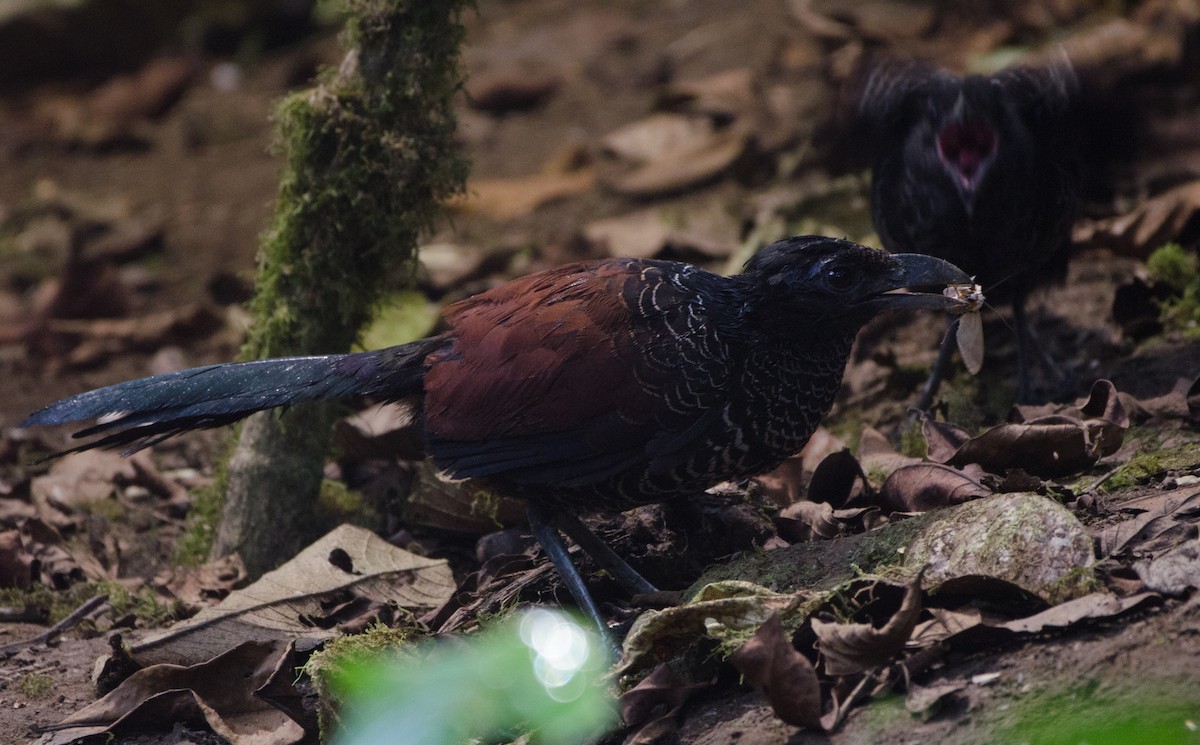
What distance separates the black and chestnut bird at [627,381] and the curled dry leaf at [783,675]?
2.86 ft

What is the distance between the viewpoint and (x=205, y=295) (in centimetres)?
717

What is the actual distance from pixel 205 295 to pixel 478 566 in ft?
11.6

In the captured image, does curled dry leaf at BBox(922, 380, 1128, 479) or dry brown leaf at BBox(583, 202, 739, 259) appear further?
dry brown leaf at BBox(583, 202, 739, 259)

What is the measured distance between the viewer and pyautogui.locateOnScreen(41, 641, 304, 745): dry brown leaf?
3445 mm

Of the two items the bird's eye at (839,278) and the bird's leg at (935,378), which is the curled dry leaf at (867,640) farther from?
the bird's leg at (935,378)

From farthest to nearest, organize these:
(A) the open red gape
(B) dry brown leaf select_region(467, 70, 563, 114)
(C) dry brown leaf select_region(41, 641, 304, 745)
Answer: (B) dry brown leaf select_region(467, 70, 563, 114), (A) the open red gape, (C) dry brown leaf select_region(41, 641, 304, 745)

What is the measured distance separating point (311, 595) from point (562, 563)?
805mm

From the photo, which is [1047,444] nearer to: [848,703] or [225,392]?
[848,703]

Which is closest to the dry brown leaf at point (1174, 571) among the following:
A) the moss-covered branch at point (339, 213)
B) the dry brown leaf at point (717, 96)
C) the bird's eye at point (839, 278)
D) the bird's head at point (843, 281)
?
the bird's head at point (843, 281)

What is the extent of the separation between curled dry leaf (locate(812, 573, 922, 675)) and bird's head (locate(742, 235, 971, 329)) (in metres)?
1.06

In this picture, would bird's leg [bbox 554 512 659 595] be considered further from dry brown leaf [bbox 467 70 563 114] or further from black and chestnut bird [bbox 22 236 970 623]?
dry brown leaf [bbox 467 70 563 114]

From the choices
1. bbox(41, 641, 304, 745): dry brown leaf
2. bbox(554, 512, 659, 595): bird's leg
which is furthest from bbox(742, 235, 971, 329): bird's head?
bbox(41, 641, 304, 745): dry brown leaf

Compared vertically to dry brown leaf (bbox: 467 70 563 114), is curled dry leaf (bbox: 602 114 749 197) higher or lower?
lower

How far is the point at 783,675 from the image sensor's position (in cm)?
273
